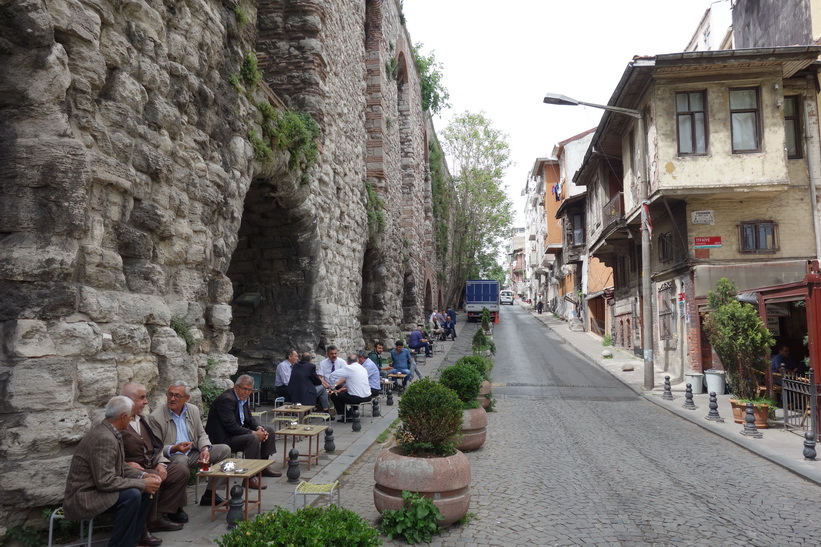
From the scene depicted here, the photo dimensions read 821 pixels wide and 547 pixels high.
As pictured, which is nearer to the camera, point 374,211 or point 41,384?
point 41,384

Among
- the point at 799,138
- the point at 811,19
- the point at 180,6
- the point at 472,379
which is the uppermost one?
the point at 811,19

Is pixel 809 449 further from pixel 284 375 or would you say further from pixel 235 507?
pixel 284 375

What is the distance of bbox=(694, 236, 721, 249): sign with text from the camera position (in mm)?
15461

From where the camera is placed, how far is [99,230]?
16.2ft

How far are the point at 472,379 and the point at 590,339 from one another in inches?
900

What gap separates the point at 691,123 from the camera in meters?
15.2

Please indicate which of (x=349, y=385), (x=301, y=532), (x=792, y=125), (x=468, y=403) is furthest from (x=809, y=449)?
(x=792, y=125)

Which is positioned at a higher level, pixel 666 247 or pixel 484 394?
pixel 666 247

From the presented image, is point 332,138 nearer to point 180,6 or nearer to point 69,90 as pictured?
point 180,6

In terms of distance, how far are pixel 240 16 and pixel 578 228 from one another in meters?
28.2

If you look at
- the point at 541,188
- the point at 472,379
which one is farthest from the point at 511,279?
the point at 472,379

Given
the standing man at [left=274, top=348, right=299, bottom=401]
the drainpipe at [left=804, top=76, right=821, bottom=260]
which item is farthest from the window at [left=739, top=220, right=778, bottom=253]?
the standing man at [left=274, top=348, right=299, bottom=401]

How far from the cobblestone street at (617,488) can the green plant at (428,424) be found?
698mm

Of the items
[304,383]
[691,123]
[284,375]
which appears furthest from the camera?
[691,123]
